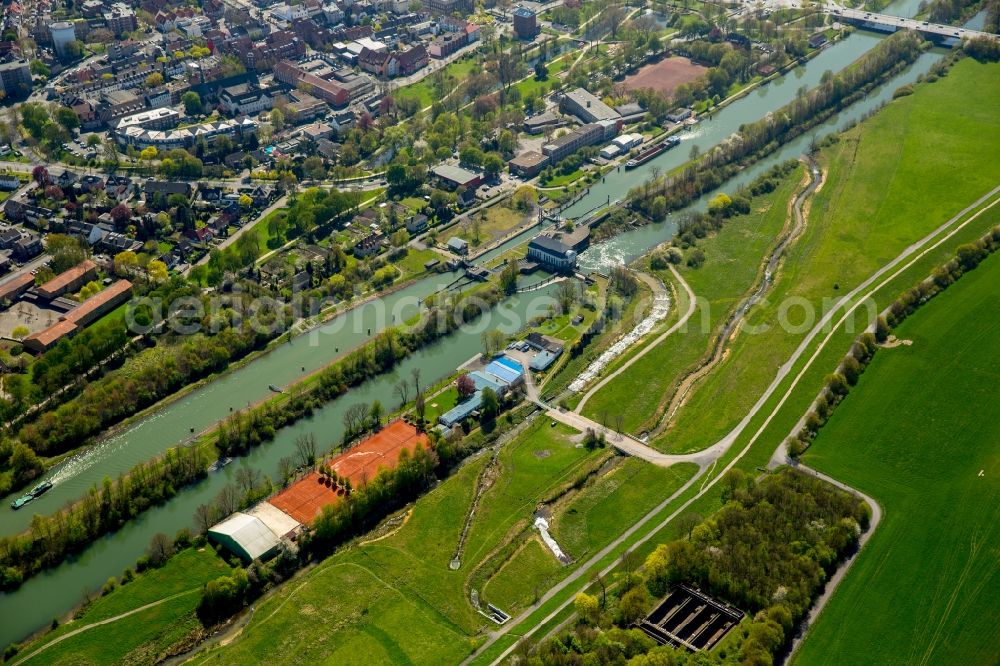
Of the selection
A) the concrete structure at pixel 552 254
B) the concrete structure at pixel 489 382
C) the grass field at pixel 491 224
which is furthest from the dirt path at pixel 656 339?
the grass field at pixel 491 224

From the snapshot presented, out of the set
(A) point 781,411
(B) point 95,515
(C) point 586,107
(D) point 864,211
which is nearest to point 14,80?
(C) point 586,107

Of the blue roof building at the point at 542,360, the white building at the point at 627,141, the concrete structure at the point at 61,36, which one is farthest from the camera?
the concrete structure at the point at 61,36

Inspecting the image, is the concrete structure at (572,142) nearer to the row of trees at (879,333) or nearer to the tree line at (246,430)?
the tree line at (246,430)

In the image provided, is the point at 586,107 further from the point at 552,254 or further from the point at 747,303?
the point at 747,303

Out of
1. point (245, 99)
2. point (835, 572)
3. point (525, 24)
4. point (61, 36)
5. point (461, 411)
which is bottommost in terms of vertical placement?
point (835, 572)

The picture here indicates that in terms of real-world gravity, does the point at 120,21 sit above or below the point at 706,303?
above

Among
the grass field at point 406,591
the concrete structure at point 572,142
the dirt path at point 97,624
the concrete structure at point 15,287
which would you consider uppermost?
the concrete structure at point 572,142
